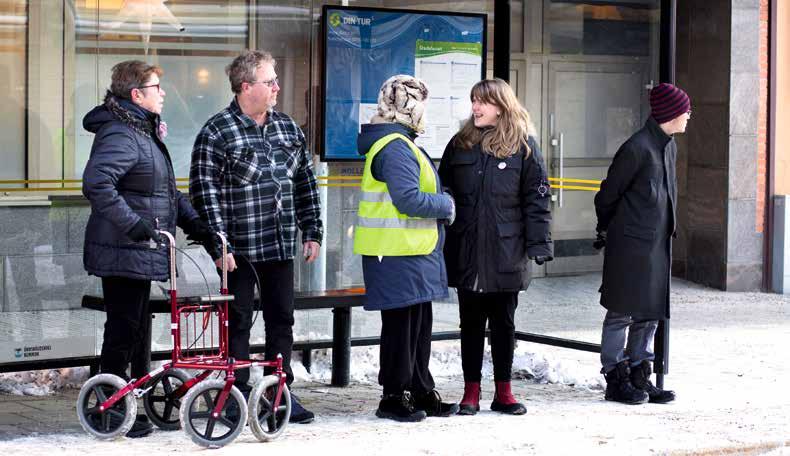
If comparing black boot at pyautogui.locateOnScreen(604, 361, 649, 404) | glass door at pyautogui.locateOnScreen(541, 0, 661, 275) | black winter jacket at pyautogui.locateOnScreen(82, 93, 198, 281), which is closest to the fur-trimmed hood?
black winter jacket at pyautogui.locateOnScreen(82, 93, 198, 281)

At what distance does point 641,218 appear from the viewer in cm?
777

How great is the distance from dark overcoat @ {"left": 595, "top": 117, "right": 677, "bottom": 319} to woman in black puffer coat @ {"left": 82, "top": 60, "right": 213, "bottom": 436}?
233 centimetres

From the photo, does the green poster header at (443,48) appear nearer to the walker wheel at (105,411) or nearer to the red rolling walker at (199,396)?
the red rolling walker at (199,396)

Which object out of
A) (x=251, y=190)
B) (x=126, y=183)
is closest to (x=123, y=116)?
(x=126, y=183)

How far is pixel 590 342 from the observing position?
28.5 feet

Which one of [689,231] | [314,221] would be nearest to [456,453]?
[314,221]

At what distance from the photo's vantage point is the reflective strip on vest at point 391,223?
23.0ft

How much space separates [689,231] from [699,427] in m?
7.06

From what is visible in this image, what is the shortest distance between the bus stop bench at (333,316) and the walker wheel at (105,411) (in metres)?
0.98

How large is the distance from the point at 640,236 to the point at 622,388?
2.72 ft

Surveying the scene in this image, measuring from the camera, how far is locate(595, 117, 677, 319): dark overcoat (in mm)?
7742

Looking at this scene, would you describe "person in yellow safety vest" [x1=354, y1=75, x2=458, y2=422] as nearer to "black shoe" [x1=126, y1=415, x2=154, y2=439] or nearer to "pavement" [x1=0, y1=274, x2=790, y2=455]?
"pavement" [x1=0, y1=274, x2=790, y2=455]

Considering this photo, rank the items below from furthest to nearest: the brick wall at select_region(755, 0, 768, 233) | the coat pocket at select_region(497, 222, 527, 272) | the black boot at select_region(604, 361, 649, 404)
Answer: the brick wall at select_region(755, 0, 768, 233)
the black boot at select_region(604, 361, 649, 404)
the coat pocket at select_region(497, 222, 527, 272)

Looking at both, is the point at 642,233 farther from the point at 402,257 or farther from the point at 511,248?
the point at 402,257
